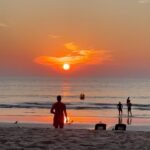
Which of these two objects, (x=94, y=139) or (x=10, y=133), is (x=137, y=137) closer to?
(x=94, y=139)

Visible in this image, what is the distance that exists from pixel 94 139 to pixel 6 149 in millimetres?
3118

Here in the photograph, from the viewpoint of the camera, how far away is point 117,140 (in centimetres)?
1279

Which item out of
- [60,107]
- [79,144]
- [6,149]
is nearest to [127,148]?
[79,144]

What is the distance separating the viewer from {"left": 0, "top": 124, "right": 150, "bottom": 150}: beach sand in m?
11.4

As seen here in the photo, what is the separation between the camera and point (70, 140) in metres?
12.7

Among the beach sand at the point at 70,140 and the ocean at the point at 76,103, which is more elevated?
the ocean at the point at 76,103

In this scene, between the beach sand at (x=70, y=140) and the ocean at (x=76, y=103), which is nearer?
the beach sand at (x=70, y=140)

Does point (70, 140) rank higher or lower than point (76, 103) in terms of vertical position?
lower

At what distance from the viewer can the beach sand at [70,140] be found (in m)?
11.4

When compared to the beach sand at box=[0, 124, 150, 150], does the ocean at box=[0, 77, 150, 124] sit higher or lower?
higher

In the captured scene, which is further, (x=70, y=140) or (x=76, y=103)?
(x=76, y=103)

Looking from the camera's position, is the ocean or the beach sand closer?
the beach sand

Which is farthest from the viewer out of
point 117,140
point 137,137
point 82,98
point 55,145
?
point 82,98

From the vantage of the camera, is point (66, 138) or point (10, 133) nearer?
point (66, 138)
